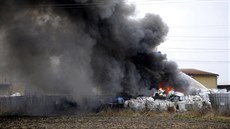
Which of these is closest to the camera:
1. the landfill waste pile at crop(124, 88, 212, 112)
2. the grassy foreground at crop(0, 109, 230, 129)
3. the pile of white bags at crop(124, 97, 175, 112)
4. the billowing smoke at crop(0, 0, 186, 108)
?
the grassy foreground at crop(0, 109, 230, 129)

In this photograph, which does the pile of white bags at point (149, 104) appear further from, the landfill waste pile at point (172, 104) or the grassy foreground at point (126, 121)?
the grassy foreground at point (126, 121)

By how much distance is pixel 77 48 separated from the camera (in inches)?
1403

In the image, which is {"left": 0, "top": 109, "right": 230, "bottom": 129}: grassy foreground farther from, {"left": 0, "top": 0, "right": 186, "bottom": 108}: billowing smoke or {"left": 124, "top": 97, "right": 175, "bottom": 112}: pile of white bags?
{"left": 0, "top": 0, "right": 186, "bottom": 108}: billowing smoke

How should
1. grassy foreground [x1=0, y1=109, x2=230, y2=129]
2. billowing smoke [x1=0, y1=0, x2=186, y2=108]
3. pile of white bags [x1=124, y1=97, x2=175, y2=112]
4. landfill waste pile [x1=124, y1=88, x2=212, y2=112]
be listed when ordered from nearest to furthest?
grassy foreground [x1=0, y1=109, x2=230, y2=129], landfill waste pile [x1=124, y1=88, x2=212, y2=112], pile of white bags [x1=124, y1=97, x2=175, y2=112], billowing smoke [x1=0, y1=0, x2=186, y2=108]

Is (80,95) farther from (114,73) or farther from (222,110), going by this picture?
(222,110)

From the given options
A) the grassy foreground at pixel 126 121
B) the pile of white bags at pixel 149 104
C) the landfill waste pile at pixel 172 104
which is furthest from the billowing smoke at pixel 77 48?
the grassy foreground at pixel 126 121

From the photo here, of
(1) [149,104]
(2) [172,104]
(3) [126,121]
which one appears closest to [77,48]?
(1) [149,104]

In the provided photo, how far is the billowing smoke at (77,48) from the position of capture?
33.1 m

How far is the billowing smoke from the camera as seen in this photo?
33.1m

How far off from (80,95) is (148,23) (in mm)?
11859

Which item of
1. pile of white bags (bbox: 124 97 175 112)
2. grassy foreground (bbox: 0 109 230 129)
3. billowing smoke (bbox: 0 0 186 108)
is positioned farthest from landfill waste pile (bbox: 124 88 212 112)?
billowing smoke (bbox: 0 0 186 108)

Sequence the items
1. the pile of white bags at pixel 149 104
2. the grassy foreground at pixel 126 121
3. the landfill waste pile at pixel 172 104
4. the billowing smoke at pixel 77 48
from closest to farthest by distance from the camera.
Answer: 1. the grassy foreground at pixel 126 121
2. the landfill waste pile at pixel 172 104
3. the pile of white bags at pixel 149 104
4. the billowing smoke at pixel 77 48

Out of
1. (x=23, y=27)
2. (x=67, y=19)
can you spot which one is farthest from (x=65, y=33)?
(x=23, y=27)

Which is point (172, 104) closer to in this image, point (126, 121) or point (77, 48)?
point (126, 121)
